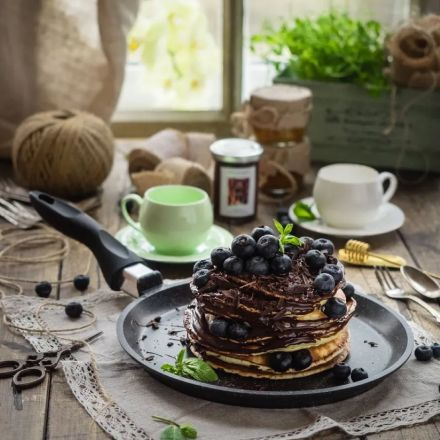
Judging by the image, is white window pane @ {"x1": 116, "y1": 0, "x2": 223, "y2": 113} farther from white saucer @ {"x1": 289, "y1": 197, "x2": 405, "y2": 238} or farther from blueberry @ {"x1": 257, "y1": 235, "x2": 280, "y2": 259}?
blueberry @ {"x1": 257, "y1": 235, "x2": 280, "y2": 259}

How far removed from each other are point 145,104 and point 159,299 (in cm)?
108

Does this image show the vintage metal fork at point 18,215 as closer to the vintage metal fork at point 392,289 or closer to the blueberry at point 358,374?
the vintage metal fork at point 392,289

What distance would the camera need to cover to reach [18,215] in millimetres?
1901

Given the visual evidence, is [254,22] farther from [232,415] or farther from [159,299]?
[232,415]

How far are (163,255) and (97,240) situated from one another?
0.61ft

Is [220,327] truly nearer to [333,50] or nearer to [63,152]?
[63,152]

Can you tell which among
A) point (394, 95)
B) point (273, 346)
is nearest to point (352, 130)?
point (394, 95)

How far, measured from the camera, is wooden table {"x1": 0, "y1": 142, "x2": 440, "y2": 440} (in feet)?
3.83

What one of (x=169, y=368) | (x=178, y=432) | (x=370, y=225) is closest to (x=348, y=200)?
(x=370, y=225)

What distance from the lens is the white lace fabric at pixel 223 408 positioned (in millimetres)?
1147

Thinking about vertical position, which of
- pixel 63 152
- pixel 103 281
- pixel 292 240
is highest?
pixel 292 240

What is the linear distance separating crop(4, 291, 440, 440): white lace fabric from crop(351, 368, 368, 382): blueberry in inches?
0.9

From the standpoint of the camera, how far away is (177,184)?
6.37 feet

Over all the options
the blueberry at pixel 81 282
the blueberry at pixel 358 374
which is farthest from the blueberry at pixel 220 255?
the blueberry at pixel 81 282
